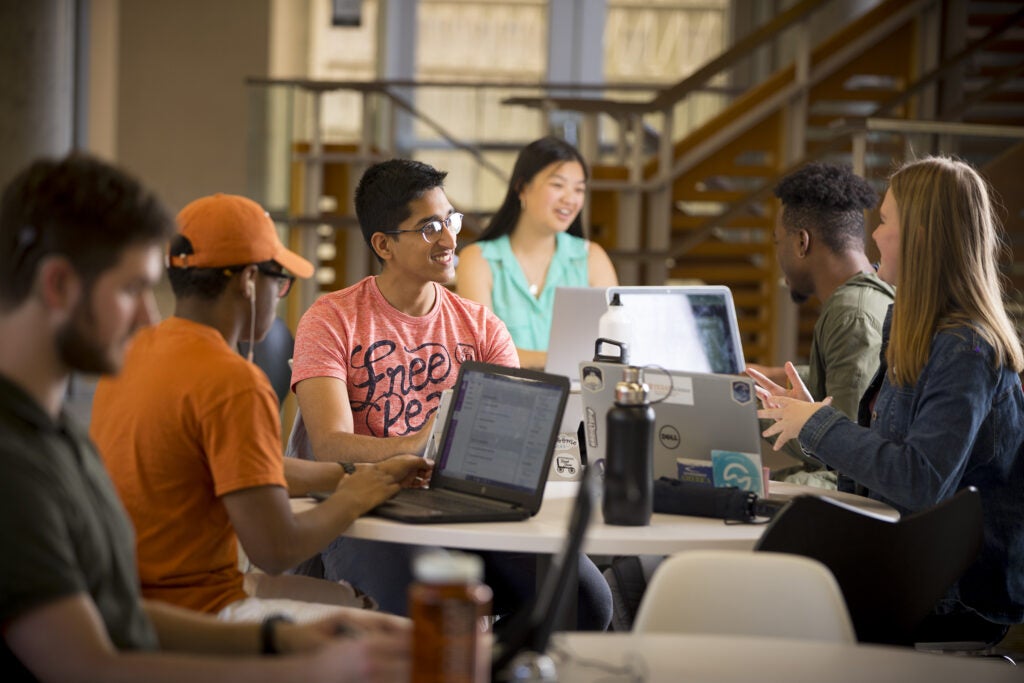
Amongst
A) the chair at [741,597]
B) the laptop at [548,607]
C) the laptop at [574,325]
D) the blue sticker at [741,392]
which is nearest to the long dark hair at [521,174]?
the laptop at [574,325]

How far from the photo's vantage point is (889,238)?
8.99 feet

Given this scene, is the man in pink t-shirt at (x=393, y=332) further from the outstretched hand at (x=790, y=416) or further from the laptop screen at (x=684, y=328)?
the outstretched hand at (x=790, y=416)

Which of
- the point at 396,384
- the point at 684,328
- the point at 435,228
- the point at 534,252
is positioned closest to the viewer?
the point at 396,384

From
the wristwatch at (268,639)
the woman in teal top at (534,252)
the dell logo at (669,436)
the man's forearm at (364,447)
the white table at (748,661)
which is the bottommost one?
the white table at (748,661)

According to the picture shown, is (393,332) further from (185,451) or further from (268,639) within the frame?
(268,639)

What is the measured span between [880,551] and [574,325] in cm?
160

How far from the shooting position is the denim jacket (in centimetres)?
241

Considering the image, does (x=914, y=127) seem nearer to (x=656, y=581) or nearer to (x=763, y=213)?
(x=763, y=213)

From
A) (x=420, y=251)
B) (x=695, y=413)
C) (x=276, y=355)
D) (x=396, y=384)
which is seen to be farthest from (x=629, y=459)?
(x=276, y=355)

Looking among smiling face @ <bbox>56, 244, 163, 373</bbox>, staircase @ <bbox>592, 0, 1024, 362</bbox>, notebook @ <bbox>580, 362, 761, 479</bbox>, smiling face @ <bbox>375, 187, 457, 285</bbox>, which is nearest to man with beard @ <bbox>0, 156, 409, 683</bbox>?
smiling face @ <bbox>56, 244, 163, 373</bbox>

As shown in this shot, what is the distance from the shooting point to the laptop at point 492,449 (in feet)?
7.59

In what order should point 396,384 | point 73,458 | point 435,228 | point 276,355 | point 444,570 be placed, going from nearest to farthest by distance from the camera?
point 444,570
point 73,458
point 396,384
point 435,228
point 276,355

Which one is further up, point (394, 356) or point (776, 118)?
point (776, 118)

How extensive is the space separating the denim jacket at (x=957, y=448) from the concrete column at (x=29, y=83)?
19.1 feet
